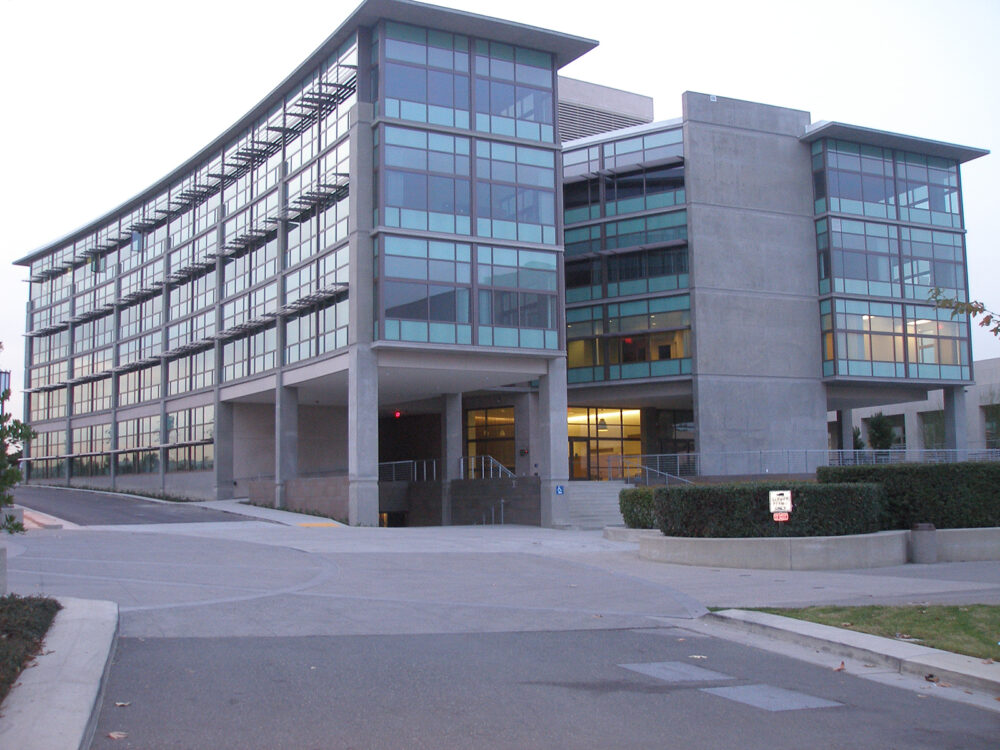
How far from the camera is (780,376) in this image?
45.7 m

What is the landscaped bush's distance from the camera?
1752 centimetres

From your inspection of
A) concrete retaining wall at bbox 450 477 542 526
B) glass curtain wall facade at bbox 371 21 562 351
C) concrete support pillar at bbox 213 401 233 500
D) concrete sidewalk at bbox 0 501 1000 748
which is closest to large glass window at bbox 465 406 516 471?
concrete retaining wall at bbox 450 477 542 526

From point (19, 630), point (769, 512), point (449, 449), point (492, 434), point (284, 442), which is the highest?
point (492, 434)

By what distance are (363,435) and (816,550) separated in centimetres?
2019

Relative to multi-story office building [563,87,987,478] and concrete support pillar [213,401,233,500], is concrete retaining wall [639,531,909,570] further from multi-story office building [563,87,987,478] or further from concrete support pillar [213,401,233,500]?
concrete support pillar [213,401,233,500]

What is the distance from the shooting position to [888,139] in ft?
152

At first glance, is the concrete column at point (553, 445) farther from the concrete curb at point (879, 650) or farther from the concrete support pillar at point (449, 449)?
the concrete curb at point (879, 650)

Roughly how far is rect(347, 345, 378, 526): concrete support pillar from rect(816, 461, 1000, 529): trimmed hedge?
1937cm

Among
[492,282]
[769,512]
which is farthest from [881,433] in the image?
[769,512]

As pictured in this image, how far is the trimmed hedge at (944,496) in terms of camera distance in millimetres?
18922

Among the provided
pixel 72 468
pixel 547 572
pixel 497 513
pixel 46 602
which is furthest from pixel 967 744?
pixel 72 468

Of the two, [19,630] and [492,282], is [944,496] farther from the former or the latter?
[492,282]

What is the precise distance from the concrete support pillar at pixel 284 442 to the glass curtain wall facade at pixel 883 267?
82.7ft

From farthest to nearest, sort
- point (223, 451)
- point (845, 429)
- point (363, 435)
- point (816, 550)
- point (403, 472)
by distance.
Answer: point (845, 429), point (223, 451), point (403, 472), point (363, 435), point (816, 550)
